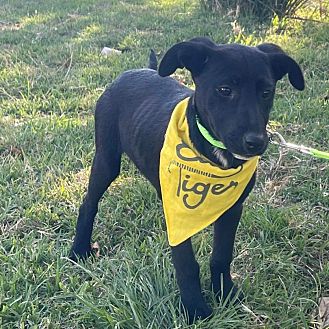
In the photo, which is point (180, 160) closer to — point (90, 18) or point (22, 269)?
point (22, 269)

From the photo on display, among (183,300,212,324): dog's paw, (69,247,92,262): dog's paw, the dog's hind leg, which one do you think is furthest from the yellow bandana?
(69,247,92,262): dog's paw

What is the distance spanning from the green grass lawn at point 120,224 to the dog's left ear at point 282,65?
3.20ft

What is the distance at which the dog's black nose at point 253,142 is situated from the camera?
220 cm

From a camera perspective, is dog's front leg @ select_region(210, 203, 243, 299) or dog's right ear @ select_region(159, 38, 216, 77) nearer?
dog's right ear @ select_region(159, 38, 216, 77)

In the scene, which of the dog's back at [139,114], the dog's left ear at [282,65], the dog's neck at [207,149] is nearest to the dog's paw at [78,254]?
the dog's back at [139,114]

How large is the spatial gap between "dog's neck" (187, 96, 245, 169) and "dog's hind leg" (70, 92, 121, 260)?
2.18 ft

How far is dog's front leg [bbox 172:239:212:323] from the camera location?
8.60 feet

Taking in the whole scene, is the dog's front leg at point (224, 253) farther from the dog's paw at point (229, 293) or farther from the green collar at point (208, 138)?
the green collar at point (208, 138)

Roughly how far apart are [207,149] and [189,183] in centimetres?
18

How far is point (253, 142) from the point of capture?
220cm

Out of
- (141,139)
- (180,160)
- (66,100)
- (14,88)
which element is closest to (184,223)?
(180,160)

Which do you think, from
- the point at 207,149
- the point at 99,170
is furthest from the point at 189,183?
the point at 99,170

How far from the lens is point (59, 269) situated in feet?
9.86

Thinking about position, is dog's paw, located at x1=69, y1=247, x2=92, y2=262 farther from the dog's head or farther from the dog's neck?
the dog's head
